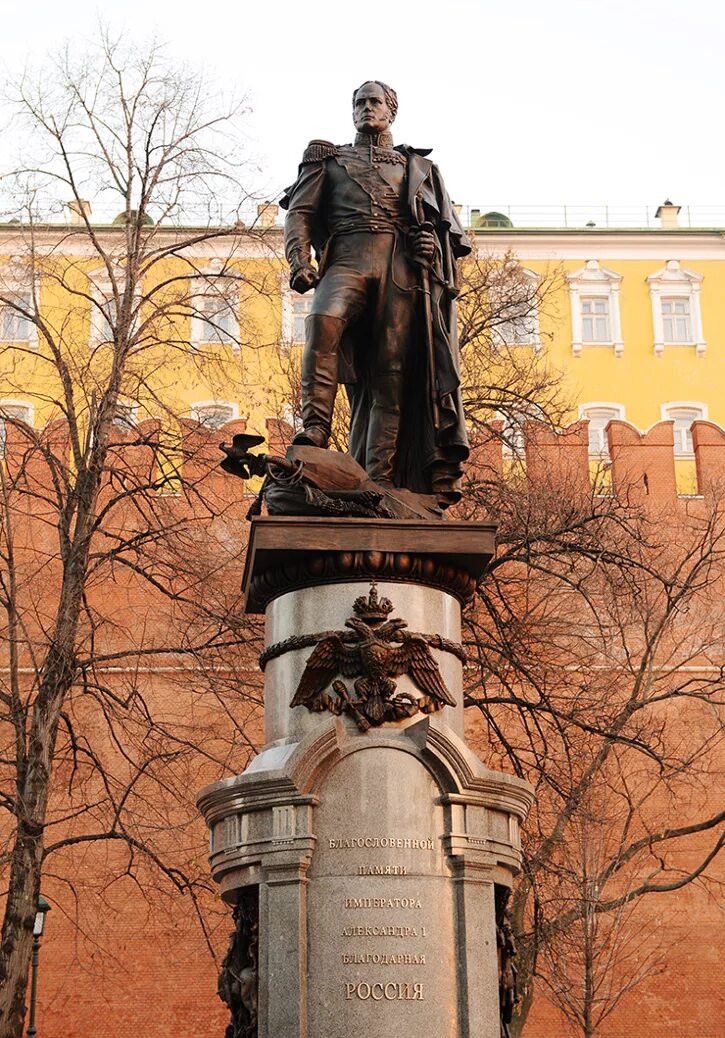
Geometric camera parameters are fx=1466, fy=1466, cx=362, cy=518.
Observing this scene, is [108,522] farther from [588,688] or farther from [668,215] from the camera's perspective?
[668,215]

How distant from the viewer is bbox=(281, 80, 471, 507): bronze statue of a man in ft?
25.4

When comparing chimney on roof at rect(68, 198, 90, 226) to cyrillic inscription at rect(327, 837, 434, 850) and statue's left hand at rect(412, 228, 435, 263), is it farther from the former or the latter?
cyrillic inscription at rect(327, 837, 434, 850)

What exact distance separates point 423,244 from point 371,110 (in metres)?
0.89

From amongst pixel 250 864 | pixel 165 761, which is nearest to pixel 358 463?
pixel 250 864

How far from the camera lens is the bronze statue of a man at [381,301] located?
7.74 m

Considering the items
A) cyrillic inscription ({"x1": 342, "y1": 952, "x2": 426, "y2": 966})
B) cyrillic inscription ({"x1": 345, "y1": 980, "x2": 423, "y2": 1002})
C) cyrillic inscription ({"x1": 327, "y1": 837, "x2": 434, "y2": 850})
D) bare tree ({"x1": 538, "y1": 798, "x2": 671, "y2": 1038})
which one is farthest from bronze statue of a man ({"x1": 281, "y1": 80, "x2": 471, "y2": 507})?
bare tree ({"x1": 538, "y1": 798, "x2": 671, "y2": 1038})

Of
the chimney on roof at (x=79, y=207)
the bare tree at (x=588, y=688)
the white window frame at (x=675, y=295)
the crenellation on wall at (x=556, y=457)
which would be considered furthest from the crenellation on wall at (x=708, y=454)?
the white window frame at (x=675, y=295)

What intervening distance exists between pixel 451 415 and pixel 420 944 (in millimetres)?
2791

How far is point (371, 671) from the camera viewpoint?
22.0 ft

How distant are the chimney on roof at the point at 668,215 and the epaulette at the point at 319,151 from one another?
35.9 meters

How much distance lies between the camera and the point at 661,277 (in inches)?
1598

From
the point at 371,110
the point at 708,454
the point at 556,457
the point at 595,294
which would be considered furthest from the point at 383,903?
the point at 595,294

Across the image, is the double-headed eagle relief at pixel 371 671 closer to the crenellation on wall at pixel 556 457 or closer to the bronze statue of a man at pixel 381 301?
the bronze statue of a man at pixel 381 301

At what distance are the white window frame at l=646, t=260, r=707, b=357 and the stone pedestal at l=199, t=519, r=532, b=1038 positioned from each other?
113 feet
